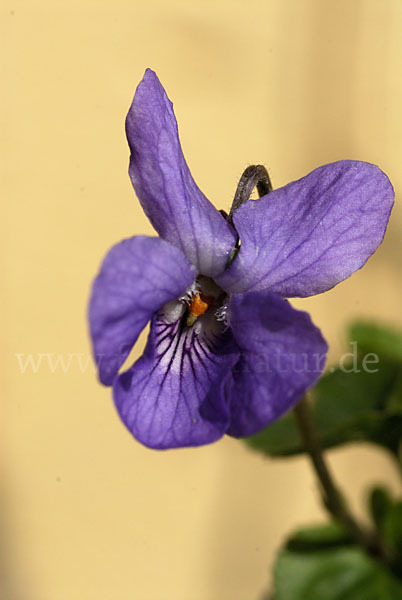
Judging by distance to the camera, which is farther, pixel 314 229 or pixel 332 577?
pixel 332 577

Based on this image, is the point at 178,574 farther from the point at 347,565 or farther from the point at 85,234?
the point at 85,234

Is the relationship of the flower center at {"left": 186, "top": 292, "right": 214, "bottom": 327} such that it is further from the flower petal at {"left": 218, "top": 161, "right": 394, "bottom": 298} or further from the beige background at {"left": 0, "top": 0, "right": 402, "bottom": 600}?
the beige background at {"left": 0, "top": 0, "right": 402, "bottom": 600}

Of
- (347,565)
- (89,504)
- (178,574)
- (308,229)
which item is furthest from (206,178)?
(178,574)

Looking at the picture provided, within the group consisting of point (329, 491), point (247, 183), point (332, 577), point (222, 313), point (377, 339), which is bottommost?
point (332, 577)

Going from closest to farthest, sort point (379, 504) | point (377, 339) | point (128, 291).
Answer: point (128, 291) < point (379, 504) < point (377, 339)

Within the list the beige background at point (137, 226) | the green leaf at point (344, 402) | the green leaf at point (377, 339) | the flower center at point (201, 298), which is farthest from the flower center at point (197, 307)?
the green leaf at point (377, 339)

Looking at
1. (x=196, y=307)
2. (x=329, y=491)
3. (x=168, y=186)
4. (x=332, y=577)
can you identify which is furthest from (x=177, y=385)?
(x=332, y=577)

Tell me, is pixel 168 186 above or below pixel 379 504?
above

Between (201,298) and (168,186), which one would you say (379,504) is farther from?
(168,186)
